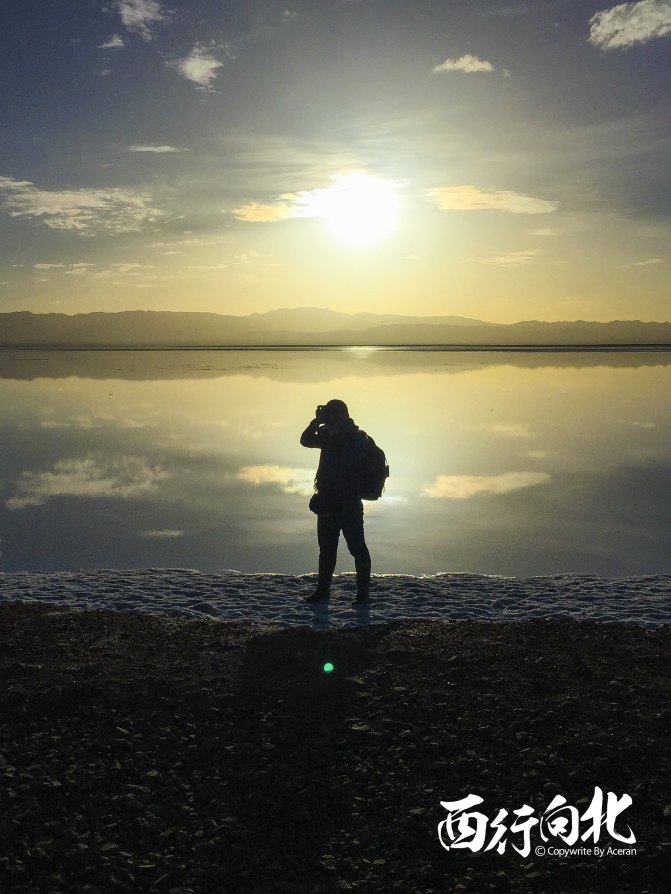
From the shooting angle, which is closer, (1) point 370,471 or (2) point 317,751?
(2) point 317,751

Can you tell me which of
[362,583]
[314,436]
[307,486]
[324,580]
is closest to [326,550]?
[324,580]

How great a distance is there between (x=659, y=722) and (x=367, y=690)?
98.5 inches

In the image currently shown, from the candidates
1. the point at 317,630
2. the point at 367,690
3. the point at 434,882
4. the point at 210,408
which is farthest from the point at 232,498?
the point at 210,408

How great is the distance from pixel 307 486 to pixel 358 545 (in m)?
8.50

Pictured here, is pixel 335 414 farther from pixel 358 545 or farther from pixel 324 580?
pixel 324 580

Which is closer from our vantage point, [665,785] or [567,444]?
[665,785]

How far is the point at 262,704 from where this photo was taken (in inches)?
262

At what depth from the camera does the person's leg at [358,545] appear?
376 inches

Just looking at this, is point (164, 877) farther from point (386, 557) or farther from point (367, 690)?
point (386, 557)

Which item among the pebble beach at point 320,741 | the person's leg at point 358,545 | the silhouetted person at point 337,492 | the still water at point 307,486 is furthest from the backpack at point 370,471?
the still water at point 307,486

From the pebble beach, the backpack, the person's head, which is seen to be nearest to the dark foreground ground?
the pebble beach

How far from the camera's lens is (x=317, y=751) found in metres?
5.84

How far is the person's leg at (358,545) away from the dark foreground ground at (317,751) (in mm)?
1155

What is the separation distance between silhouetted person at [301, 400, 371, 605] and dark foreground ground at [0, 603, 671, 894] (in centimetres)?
134
